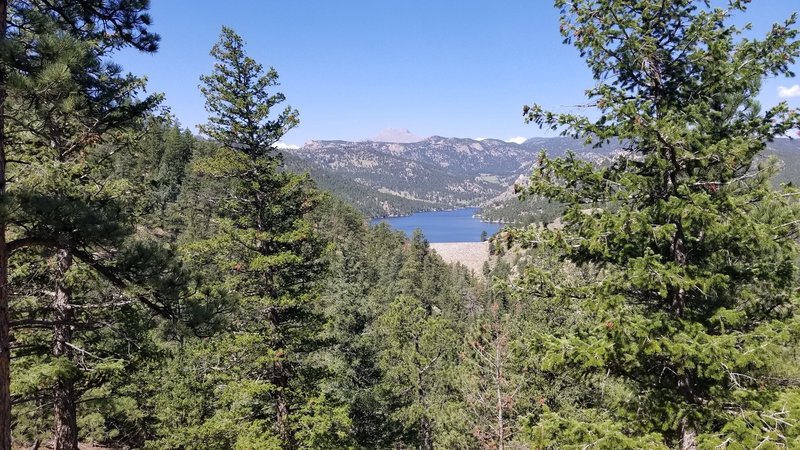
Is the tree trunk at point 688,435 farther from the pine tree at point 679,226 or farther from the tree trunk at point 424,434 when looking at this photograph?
the tree trunk at point 424,434

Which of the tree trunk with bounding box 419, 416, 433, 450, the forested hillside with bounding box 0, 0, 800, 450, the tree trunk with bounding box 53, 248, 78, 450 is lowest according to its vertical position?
the tree trunk with bounding box 419, 416, 433, 450

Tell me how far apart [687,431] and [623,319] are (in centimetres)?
201

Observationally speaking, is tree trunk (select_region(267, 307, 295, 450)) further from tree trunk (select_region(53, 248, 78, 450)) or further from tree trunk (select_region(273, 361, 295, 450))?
tree trunk (select_region(53, 248, 78, 450))

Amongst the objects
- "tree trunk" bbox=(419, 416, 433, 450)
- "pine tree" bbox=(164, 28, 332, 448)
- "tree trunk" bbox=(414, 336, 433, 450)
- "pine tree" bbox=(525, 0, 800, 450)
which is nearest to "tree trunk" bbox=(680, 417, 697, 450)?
"pine tree" bbox=(525, 0, 800, 450)

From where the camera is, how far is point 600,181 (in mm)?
6613

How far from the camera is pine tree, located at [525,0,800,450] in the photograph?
5605 millimetres

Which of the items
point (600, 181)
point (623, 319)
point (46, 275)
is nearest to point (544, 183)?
point (600, 181)

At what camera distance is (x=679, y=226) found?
19.8 ft

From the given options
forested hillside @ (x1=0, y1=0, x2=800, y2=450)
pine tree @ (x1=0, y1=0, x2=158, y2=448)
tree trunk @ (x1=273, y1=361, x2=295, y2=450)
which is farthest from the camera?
tree trunk @ (x1=273, y1=361, x2=295, y2=450)

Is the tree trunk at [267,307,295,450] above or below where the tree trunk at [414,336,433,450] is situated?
above

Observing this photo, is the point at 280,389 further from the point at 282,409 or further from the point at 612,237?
the point at 612,237

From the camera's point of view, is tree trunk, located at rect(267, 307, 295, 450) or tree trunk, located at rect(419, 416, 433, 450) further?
tree trunk, located at rect(419, 416, 433, 450)

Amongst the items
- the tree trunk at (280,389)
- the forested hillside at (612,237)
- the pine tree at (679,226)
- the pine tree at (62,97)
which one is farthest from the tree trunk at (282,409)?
the pine tree at (679,226)

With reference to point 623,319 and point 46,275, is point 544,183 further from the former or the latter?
point 46,275
